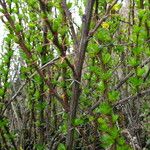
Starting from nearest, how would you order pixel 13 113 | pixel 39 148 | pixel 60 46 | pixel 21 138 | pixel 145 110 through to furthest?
pixel 60 46
pixel 39 148
pixel 145 110
pixel 21 138
pixel 13 113

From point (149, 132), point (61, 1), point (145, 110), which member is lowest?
point (149, 132)

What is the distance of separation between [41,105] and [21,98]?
1.11 m

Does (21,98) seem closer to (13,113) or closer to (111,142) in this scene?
(13,113)

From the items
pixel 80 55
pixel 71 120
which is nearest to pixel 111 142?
pixel 71 120

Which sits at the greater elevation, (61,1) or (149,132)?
(61,1)

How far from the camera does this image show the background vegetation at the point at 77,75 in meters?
1.90

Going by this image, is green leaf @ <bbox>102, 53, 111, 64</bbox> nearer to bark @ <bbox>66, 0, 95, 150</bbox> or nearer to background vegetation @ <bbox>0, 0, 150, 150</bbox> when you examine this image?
background vegetation @ <bbox>0, 0, 150, 150</bbox>

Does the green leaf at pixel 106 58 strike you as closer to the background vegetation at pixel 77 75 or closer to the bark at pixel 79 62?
the background vegetation at pixel 77 75

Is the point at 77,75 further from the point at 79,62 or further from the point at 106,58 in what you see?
the point at 106,58

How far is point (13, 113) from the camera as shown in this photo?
3820 mm

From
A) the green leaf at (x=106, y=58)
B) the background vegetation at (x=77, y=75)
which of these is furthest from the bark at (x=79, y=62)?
the green leaf at (x=106, y=58)

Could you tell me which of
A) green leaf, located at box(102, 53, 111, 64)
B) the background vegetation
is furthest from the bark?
green leaf, located at box(102, 53, 111, 64)

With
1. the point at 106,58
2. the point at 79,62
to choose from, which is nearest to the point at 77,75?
the point at 79,62

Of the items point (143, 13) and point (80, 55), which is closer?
point (80, 55)
